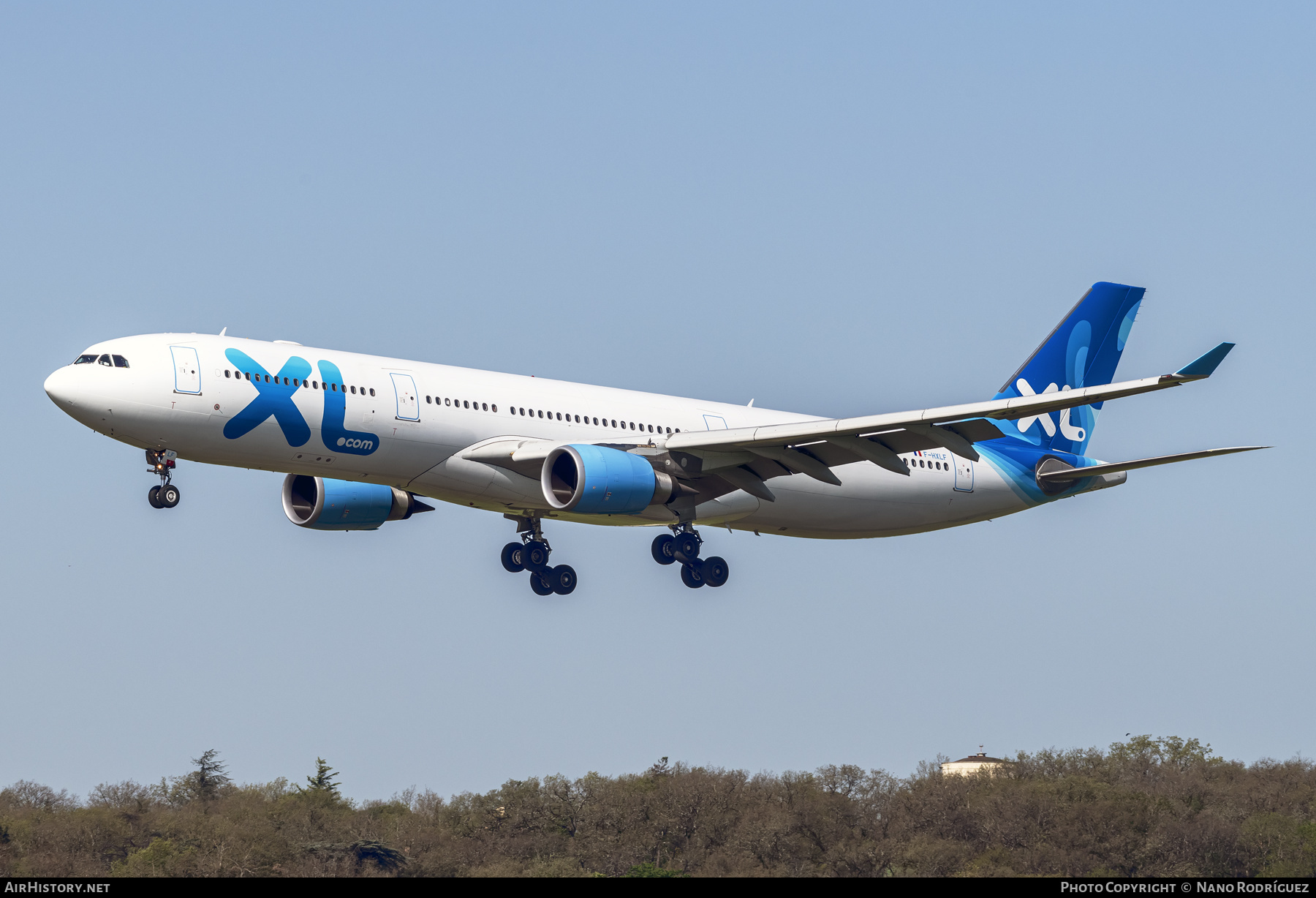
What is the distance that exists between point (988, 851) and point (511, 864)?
1814cm

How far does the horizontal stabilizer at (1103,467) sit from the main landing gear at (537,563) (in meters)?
14.0

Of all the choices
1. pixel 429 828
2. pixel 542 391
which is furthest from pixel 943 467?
pixel 429 828

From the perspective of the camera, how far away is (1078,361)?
51781mm

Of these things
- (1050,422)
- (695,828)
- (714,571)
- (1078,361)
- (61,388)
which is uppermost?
(1078,361)

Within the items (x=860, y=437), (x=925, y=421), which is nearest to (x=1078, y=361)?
(x=860, y=437)

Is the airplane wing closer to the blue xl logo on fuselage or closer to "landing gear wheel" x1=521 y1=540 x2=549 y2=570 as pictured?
"landing gear wheel" x1=521 y1=540 x2=549 y2=570

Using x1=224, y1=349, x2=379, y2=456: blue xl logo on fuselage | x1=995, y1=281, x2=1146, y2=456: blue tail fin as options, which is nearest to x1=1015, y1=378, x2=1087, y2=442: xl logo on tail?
x1=995, y1=281, x2=1146, y2=456: blue tail fin

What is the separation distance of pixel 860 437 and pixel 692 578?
6.89 m

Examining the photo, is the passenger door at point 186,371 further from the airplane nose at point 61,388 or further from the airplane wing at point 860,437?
the airplane wing at point 860,437

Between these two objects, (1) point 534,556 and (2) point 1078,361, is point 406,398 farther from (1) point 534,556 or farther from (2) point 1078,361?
(2) point 1078,361

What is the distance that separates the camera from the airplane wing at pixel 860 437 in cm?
3653

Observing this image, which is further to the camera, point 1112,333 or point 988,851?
point 988,851

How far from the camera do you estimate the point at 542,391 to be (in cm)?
4175
